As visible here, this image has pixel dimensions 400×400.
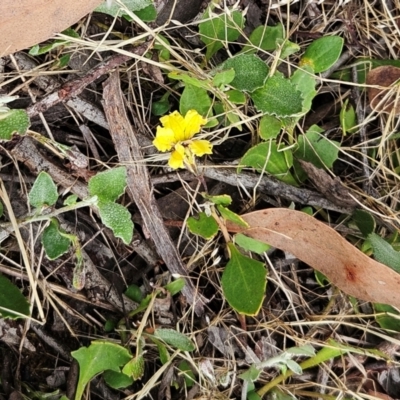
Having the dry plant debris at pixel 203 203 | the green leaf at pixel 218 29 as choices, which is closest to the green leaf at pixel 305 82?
the dry plant debris at pixel 203 203

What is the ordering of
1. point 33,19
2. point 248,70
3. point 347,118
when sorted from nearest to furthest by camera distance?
point 33,19 → point 248,70 → point 347,118

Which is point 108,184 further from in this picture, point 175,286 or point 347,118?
point 347,118

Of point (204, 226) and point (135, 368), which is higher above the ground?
point (204, 226)

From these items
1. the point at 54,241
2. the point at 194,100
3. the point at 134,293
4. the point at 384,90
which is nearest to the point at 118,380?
the point at 134,293

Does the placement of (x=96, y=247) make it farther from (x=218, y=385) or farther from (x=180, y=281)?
(x=218, y=385)

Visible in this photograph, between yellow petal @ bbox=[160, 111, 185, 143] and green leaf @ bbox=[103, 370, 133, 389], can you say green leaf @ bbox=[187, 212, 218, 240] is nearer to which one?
yellow petal @ bbox=[160, 111, 185, 143]

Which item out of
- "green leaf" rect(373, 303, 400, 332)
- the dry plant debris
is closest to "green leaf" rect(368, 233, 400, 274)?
the dry plant debris
